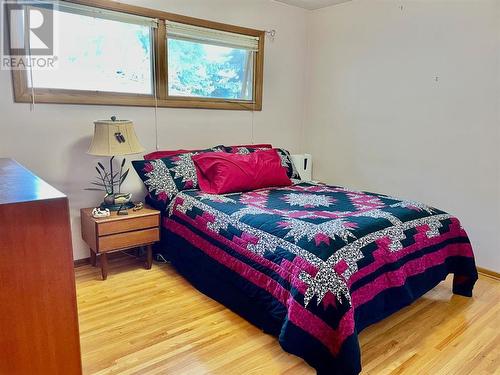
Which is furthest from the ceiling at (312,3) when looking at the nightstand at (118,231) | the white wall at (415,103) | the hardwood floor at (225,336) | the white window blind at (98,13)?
the hardwood floor at (225,336)

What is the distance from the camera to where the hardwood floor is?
1.79m

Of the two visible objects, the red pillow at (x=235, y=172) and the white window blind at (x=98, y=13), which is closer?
the white window blind at (x=98, y=13)

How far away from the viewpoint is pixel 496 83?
2.76 meters

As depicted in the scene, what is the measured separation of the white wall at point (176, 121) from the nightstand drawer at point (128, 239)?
18.5 inches

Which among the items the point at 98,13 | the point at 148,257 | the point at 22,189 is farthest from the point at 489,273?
the point at 98,13

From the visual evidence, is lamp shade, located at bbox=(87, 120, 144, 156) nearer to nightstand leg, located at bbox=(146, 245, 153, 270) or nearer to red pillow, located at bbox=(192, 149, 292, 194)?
red pillow, located at bbox=(192, 149, 292, 194)

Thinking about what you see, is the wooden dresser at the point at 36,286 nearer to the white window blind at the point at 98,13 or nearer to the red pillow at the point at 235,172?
the red pillow at the point at 235,172

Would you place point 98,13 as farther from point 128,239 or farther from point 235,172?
point 128,239

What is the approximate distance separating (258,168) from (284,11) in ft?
6.38

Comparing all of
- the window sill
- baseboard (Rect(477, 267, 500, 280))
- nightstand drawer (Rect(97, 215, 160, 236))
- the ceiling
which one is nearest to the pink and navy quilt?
nightstand drawer (Rect(97, 215, 160, 236))

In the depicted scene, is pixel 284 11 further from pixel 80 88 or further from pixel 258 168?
pixel 80 88

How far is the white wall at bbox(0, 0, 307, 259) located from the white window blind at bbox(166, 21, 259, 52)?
115 mm

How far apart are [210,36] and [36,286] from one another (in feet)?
9.50

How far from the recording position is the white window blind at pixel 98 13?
259 centimetres
